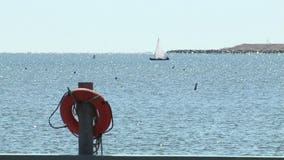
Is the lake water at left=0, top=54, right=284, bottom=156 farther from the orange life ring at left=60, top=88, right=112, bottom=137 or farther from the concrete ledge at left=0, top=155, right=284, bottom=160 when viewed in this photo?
the concrete ledge at left=0, top=155, right=284, bottom=160

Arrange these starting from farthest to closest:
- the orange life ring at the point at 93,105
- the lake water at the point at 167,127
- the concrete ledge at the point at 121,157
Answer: the lake water at the point at 167,127, the orange life ring at the point at 93,105, the concrete ledge at the point at 121,157

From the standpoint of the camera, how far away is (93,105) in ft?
35.1

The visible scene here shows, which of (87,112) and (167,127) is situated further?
(167,127)

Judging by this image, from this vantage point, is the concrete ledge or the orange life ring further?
the orange life ring

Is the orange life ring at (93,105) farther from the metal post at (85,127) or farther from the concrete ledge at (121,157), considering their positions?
the concrete ledge at (121,157)

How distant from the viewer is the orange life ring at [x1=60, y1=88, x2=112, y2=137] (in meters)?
10.6

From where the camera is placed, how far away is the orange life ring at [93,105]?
1058 cm

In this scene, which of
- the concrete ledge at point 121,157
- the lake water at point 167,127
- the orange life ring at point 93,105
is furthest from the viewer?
the lake water at point 167,127

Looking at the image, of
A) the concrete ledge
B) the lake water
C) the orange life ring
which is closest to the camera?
the concrete ledge

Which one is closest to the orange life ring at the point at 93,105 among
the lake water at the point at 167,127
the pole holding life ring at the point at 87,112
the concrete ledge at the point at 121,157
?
→ the pole holding life ring at the point at 87,112

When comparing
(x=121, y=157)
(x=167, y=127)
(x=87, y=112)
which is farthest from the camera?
(x=167, y=127)

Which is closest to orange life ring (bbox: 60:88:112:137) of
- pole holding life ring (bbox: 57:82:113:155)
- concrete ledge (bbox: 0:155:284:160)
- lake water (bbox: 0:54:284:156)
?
pole holding life ring (bbox: 57:82:113:155)

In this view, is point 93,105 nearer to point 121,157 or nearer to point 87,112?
point 87,112

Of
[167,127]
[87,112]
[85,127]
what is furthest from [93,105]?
[167,127]
